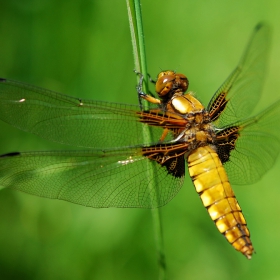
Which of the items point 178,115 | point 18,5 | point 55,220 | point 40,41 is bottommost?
point 55,220

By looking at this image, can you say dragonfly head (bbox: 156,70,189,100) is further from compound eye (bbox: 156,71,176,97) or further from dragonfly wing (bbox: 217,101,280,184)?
dragonfly wing (bbox: 217,101,280,184)

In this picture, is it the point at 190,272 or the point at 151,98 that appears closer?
the point at 151,98

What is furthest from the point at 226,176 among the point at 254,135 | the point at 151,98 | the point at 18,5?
the point at 18,5

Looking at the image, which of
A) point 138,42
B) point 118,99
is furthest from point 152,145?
point 118,99

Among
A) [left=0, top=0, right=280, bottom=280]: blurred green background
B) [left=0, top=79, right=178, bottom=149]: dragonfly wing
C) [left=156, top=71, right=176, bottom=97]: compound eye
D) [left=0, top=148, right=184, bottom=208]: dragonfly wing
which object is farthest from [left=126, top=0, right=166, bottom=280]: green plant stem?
[left=0, top=0, right=280, bottom=280]: blurred green background

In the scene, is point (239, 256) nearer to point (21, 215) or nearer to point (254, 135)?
point (254, 135)

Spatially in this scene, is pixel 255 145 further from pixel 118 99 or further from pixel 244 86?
pixel 118 99

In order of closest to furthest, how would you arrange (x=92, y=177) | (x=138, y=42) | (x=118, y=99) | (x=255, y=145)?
(x=138, y=42)
(x=92, y=177)
(x=255, y=145)
(x=118, y=99)
